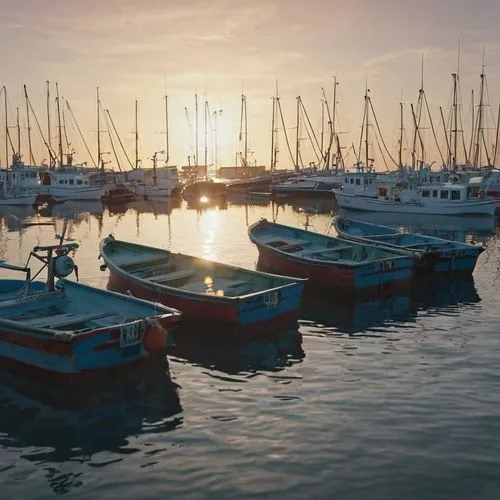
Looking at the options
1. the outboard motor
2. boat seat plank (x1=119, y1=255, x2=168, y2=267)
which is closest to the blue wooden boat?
boat seat plank (x1=119, y1=255, x2=168, y2=267)

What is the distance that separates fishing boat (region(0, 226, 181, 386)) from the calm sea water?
501mm

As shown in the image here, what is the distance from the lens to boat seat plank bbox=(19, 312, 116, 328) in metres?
13.4

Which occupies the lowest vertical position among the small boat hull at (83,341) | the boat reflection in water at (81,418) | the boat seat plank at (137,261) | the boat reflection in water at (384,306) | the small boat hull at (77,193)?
the boat reflection in water at (81,418)

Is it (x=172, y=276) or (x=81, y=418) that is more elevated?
(x=172, y=276)

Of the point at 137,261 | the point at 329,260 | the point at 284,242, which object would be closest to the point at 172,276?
the point at 137,261

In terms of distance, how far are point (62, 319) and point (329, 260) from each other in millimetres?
11197

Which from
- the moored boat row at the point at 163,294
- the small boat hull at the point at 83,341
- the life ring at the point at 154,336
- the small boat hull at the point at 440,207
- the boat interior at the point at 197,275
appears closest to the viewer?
the small boat hull at the point at 83,341

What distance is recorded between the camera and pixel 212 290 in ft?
58.4

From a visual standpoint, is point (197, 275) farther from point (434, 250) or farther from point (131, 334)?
point (434, 250)

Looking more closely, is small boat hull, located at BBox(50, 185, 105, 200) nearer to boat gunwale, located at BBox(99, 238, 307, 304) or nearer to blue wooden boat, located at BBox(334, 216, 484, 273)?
blue wooden boat, located at BBox(334, 216, 484, 273)

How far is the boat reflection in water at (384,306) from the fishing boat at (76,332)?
5417 millimetres

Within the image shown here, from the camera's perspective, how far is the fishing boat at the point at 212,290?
51.2 feet

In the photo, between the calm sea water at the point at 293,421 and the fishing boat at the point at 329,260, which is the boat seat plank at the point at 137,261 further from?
the calm sea water at the point at 293,421

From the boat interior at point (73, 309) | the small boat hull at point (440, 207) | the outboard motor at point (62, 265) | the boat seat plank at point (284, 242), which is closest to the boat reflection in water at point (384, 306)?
the boat seat plank at point (284, 242)
